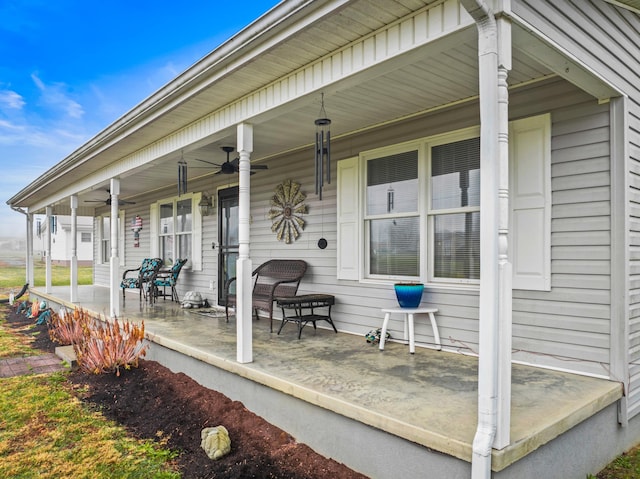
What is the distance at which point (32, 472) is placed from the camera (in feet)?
8.94

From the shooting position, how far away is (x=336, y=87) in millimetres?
3088

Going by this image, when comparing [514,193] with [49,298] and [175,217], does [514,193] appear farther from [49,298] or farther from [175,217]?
[49,298]

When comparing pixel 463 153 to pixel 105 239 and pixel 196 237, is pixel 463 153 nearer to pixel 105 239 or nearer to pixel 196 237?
pixel 196 237

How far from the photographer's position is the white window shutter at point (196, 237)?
7555 mm

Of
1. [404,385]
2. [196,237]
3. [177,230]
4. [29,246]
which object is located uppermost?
[177,230]

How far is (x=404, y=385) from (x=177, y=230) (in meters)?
6.32

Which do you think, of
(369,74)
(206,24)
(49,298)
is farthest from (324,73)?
(206,24)

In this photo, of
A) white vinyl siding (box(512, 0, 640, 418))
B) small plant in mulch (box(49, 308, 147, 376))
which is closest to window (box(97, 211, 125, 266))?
small plant in mulch (box(49, 308, 147, 376))

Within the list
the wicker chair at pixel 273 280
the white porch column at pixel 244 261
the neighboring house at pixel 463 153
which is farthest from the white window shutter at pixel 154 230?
the white porch column at pixel 244 261

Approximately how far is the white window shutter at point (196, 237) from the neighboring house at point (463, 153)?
6.92 feet

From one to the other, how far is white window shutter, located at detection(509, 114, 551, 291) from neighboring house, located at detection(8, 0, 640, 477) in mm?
11

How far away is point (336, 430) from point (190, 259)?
574cm

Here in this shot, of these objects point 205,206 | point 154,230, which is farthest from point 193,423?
point 154,230

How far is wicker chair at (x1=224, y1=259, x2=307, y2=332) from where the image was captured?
16.6 ft
